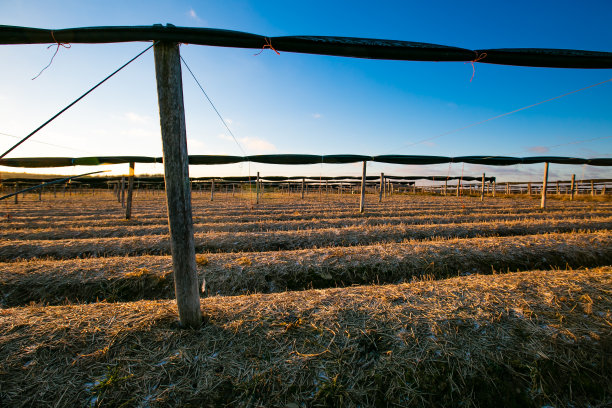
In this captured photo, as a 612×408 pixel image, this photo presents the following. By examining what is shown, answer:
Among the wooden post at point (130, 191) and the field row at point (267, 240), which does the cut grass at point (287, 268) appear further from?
the wooden post at point (130, 191)

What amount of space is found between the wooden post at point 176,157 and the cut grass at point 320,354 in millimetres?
627

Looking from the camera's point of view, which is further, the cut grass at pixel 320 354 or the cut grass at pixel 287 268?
the cut grass at pixel 287 268

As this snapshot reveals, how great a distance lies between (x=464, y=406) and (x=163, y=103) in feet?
11.0

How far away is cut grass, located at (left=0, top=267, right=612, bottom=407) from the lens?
163 centimetres

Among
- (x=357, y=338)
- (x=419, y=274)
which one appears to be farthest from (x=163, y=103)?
(x=419, y=274)

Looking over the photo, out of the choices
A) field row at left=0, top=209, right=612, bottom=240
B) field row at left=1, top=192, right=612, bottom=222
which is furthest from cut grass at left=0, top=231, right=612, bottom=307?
field row at left=1, top=192, right=612, bottom=222

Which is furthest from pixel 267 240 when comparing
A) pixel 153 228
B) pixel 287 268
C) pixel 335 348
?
pixel 335 348

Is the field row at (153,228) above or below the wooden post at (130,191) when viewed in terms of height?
below

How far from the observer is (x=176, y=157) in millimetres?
1921

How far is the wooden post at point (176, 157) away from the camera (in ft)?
6.16

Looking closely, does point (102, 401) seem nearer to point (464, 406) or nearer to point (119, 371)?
point (119, 371)

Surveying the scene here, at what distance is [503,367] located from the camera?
5.90ft

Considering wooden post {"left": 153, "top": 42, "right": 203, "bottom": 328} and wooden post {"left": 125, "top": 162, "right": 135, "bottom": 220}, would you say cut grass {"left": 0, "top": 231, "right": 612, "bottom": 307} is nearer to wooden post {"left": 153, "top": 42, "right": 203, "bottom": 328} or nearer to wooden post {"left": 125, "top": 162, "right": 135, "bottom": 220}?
wooden post {"left": 153, "top": 42, "right": 203, "bottom": 328}

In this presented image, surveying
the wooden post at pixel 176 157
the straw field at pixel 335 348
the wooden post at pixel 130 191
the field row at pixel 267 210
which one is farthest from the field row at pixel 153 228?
the wooden post at pixel 176 157
